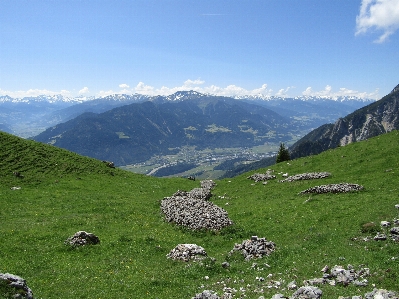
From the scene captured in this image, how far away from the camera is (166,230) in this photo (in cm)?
3108

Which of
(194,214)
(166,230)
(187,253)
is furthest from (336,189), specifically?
(187,253)

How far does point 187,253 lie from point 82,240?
31.3 feet

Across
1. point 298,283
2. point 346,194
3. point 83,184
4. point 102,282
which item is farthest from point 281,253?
point 83,184

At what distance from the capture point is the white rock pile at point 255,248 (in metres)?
22.3

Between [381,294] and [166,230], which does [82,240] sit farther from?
[381,294]

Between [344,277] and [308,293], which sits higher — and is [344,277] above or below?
below

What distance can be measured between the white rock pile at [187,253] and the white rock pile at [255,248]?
8.13 ft

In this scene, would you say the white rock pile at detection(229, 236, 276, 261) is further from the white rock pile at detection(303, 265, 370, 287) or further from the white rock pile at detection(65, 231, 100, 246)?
the white rock pile at detection(65, 231, 100, 246)

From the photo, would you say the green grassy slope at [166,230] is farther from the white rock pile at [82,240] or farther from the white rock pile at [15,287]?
the white rock pile at [15,287]

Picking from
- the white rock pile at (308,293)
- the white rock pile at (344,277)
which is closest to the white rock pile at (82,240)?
the white rock pile at (344,277)

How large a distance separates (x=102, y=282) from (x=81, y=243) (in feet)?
24.6

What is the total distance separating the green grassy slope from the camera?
1847 centimetres

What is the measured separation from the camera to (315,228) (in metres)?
27.2

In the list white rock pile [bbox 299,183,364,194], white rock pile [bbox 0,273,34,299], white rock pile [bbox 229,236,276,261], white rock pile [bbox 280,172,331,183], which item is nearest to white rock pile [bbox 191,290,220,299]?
white rock pile [bbox 229,236,276,261]
